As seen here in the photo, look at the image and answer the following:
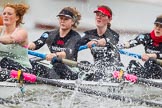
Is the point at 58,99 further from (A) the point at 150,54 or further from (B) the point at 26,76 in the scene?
(A) the point at 150,54

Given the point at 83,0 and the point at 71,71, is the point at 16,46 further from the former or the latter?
the point at 83,0

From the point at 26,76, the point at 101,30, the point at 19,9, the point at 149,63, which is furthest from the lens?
the point at 101,30

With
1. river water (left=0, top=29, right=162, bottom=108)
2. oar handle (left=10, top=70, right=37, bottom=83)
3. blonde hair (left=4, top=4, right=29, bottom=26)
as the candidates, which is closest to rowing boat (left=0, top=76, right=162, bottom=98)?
river water (left=0, top=29, right=162, bottom=108)

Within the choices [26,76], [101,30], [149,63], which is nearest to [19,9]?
[26,76]

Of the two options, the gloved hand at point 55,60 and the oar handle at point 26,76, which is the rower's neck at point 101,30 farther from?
the oar handle at point 26,76

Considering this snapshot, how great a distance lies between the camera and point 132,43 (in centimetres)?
643

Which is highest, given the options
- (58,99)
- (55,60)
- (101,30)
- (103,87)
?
(101,30)

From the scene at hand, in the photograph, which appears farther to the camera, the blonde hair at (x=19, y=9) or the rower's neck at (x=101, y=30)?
the rower's neck at (x=101, y=30)

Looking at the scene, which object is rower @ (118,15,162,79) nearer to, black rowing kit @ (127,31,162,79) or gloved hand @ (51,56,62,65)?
black rowing kit @ (127,31,162,79)

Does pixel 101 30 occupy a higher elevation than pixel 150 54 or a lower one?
higher

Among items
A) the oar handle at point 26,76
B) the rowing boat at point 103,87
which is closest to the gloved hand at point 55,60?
the rowing boat at point 103,87

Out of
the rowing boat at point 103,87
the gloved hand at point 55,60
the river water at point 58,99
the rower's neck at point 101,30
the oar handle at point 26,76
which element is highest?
the rower's neck at point 101,30

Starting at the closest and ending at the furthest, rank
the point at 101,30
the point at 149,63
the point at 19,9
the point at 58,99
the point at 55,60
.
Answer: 1. the point at 58,99
2. the point at 19,9
3. the point at 55,60
4. the point at 149,63
5. the point at 101,30

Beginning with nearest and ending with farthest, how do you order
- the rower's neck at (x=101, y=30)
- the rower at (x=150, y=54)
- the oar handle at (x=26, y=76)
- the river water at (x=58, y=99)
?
the oar handle at (x=26, y=76) → the river water at (x=58, y=99) → the rower at (x=150, y=54) → the rower's neck at (x=101, y=30)
